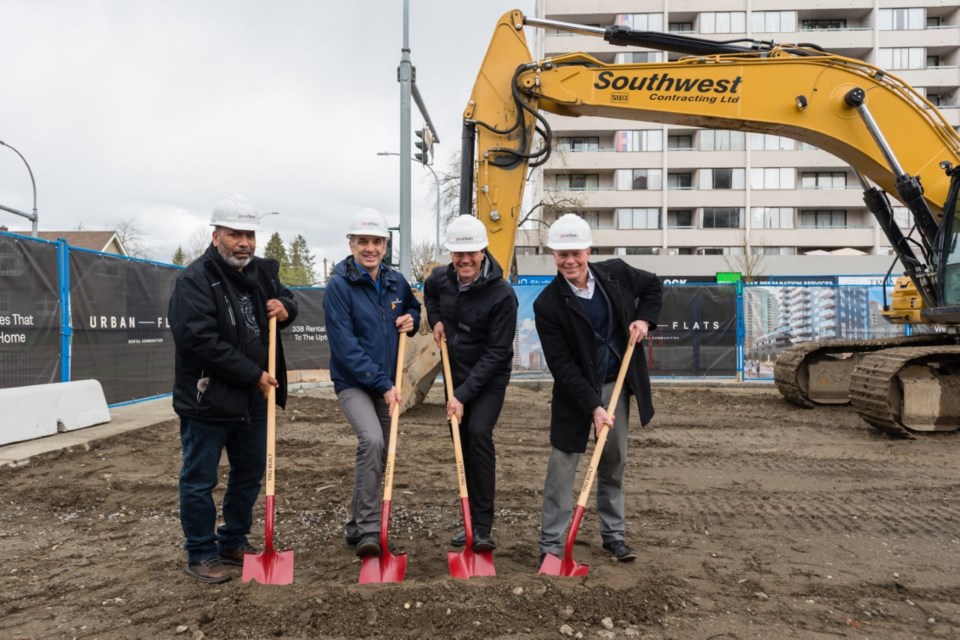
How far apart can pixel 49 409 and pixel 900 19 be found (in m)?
53.6

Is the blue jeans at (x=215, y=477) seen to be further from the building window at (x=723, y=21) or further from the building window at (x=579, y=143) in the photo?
the building window at (x=723, y=21)

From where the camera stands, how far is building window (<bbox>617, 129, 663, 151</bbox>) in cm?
4519

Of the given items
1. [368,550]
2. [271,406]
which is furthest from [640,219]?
→ [368,550]

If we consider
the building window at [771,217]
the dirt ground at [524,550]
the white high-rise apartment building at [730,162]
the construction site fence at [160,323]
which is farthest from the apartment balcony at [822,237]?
the dirt ground at [524,550]

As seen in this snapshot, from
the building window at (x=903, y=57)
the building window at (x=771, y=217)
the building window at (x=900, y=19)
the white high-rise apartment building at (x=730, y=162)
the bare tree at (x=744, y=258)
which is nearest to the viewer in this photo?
the bare tree at (x=744, y=258)

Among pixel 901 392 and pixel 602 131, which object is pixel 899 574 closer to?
pixel 901 392

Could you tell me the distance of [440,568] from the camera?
14.0ft

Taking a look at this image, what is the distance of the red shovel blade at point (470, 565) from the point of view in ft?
13.0

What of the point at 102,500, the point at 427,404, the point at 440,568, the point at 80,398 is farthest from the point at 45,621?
the point at 427,404

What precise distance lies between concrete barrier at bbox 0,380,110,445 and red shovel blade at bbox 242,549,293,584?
523 centimetres

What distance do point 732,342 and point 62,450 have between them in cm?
1254

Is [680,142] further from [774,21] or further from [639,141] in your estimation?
[774,21]

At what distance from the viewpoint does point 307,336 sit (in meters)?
15.1

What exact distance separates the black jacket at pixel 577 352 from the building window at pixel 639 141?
43.2 m
